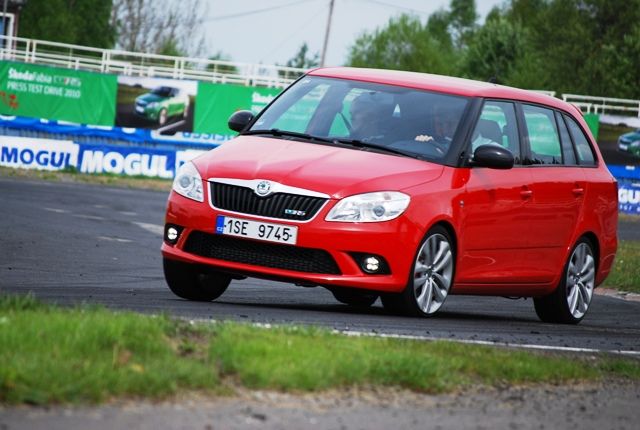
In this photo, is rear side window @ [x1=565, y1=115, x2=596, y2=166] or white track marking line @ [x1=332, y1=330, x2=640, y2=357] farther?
rear side window @ [x1=565, y1=115, x2=596, y2=166]

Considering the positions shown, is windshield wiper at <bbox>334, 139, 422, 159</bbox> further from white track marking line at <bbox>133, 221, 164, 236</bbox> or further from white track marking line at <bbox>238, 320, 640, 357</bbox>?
white track marking line at <bbox>133, 221, 164, 236</bbox>

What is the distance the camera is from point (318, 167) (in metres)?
10.5

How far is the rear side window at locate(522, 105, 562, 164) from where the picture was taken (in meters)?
12.5

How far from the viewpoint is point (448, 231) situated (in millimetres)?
11102

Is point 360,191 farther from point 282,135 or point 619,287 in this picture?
point 619,287

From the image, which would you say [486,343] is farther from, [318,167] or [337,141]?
[337,141]

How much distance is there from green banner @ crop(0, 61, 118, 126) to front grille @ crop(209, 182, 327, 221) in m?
39.8

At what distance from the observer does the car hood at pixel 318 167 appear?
1037cm

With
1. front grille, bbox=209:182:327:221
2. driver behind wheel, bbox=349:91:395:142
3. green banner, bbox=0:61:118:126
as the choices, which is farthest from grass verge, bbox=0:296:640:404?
green banner, bbox=0:61:118:126

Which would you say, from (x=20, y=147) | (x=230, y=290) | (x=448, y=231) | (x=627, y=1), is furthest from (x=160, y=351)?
(x=627, y=1)

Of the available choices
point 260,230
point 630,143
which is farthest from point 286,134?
point 630,143

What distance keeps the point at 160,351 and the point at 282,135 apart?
475 centimetres

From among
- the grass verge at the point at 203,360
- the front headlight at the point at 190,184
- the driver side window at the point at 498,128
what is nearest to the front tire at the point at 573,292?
the driver side window at the point at 498,128

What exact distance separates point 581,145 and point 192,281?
4.10 meters
